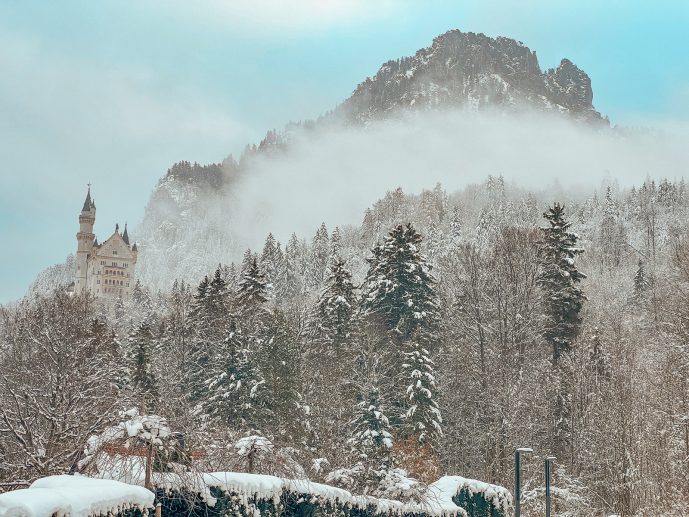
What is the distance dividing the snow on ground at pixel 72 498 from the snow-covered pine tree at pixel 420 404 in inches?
856

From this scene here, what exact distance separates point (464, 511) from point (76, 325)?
52.8 ft

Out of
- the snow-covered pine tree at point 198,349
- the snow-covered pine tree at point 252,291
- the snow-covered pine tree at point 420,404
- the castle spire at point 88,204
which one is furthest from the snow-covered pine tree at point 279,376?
the castle spire at point 88,204

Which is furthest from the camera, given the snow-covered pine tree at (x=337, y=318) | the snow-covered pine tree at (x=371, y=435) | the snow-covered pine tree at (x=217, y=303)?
the snow-covered pine tree at (x=217, y=303)

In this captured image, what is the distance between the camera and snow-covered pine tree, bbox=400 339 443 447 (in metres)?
29.3

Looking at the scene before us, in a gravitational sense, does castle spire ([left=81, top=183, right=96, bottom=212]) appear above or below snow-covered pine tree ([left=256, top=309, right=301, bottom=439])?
above

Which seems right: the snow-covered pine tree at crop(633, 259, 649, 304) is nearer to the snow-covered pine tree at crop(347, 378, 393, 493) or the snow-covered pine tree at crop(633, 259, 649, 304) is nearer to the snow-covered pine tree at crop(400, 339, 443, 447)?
the snow-covered pine tree at crop(400, 339, 443, 447)

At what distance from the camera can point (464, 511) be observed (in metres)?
17.5

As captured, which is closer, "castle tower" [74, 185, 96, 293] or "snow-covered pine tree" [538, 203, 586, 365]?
"snow-covered pine tree" [538, 203, 586, 365]

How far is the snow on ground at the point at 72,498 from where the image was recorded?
248 inches

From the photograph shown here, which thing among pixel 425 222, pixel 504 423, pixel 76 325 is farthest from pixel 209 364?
pixel 425 222

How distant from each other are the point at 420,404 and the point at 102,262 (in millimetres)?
132279

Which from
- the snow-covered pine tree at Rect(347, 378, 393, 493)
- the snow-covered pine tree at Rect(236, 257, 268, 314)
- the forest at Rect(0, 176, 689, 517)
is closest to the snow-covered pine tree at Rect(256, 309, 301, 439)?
the forest at Rect(0, 176, 689, 517)

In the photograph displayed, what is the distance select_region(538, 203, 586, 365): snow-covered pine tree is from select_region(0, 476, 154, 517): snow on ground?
27.1 meters

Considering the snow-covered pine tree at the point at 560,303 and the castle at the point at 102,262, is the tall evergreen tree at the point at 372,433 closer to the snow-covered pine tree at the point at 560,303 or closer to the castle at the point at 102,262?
the snow-covered pine tree at the point at 560,303
